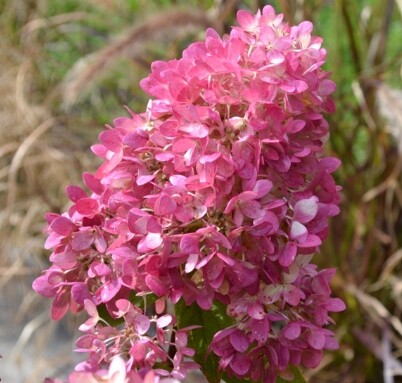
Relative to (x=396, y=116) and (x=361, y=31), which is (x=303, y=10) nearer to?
(x=361, y=31)

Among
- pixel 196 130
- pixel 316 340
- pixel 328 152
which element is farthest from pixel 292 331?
pixel 328 152

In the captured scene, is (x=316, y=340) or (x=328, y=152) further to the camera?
(x=328, y=152)

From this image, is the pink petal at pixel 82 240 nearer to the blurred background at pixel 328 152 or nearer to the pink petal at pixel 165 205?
the pink petal at pixel 165 205

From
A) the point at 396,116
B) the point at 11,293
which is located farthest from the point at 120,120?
the point at 11,293

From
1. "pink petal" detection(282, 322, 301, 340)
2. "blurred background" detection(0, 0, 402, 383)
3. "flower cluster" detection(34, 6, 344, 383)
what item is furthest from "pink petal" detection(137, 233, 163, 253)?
"blurred background" detection(0, 0, 402, 383)

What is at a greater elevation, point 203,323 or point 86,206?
point 86,206

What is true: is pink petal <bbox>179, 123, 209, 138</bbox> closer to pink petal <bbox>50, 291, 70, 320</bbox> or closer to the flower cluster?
the flower cluster

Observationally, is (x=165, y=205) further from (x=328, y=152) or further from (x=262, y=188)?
(x=328, y=152)
